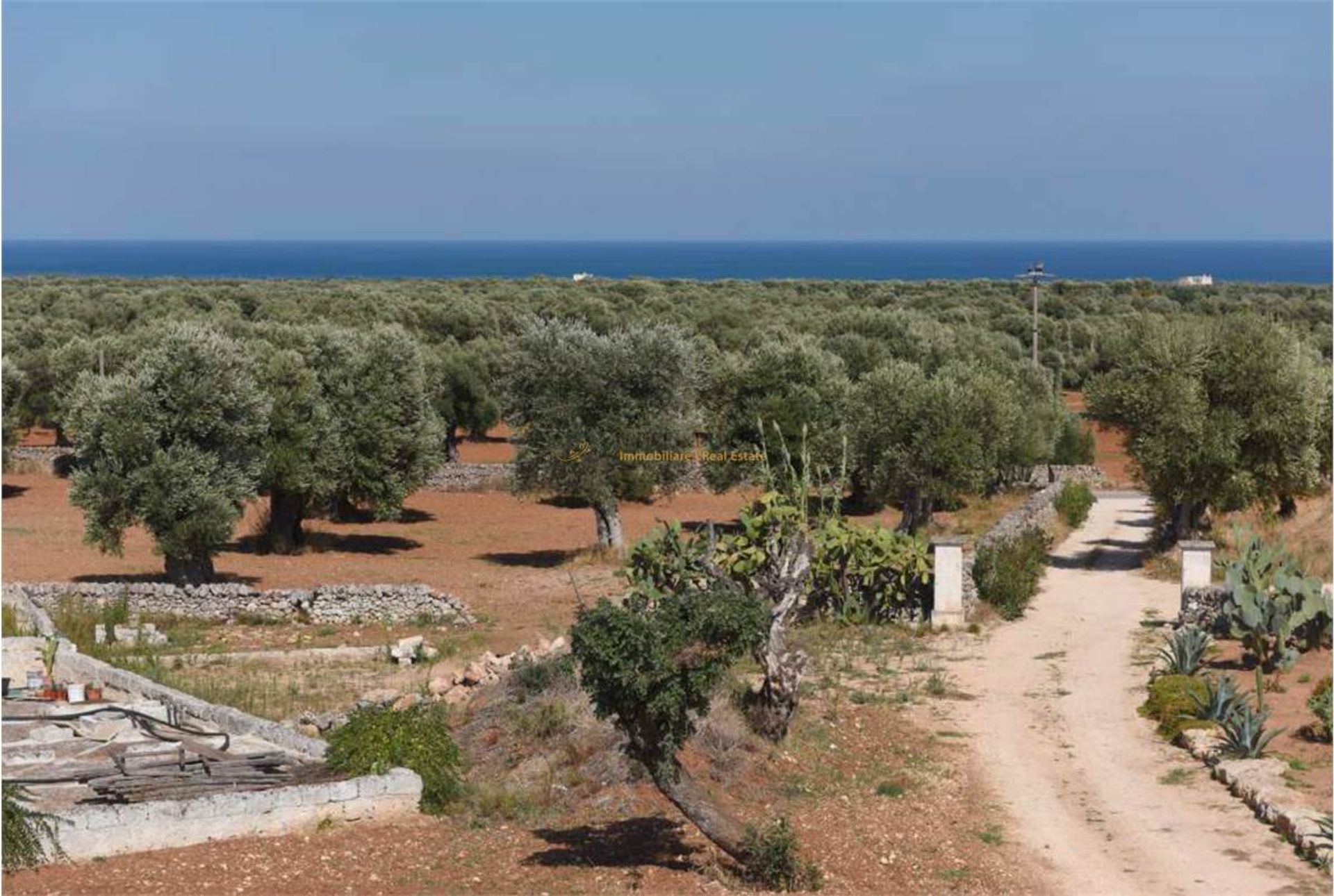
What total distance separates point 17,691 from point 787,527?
10615 mm

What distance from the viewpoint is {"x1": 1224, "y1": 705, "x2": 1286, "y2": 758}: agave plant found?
15922 mm

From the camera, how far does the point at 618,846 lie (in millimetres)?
13375

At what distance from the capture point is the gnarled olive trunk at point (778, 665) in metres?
15.8

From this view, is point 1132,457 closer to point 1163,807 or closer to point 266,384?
point 1163,807

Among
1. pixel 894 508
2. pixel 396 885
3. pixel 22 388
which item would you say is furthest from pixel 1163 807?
pixel 22 388

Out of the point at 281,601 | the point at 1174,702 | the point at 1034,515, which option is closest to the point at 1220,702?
the point at 1174,702

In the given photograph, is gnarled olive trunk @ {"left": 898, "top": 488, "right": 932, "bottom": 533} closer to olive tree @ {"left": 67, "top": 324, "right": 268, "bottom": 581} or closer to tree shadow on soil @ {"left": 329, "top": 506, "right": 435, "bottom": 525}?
olive tree @ {"left": 67, "top": 324, "right": 268, "bottom": 581}

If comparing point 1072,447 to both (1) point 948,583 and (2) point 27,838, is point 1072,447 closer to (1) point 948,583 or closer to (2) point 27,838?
(1) point 948,583

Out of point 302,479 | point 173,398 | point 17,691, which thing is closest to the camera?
point 17,691

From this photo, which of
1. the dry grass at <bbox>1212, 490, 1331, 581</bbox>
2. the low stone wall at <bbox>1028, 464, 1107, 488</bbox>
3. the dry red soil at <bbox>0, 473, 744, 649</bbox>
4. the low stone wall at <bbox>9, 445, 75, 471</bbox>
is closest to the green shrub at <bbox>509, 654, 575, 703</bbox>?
the dry red soil at <bbox>0, 473, 744, 649</bbox>

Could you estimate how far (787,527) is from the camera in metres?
22.2

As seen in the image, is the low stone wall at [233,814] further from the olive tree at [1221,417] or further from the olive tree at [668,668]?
the olive tree at [1221,417]

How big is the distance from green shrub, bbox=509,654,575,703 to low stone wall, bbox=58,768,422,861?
10.9 feet

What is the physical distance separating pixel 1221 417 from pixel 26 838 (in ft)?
78.2
